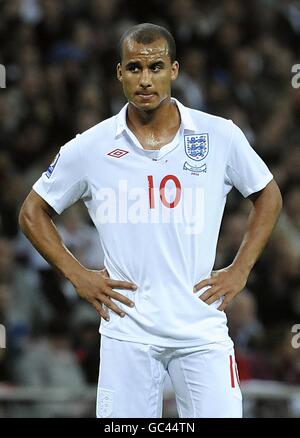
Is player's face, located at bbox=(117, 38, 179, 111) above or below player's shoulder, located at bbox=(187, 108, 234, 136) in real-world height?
above

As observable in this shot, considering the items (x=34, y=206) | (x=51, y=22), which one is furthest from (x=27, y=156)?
(x=34, y=206)

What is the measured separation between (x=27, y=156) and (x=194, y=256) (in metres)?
4.12

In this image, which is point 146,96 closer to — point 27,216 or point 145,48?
point 145,48

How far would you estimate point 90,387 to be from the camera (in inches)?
274

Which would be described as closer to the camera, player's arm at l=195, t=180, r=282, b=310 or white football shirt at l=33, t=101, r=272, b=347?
white football shirt at l=33, t=101, r=272, b=347

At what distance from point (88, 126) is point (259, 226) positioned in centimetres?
404

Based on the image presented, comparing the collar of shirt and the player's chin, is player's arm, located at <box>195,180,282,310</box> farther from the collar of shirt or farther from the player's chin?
the player's chin

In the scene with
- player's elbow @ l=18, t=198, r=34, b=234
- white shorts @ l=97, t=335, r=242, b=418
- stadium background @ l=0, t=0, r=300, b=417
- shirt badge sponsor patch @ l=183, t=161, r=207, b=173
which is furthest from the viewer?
stadium background @ l=0, t=0, r=300, b=417

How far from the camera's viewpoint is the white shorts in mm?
4059

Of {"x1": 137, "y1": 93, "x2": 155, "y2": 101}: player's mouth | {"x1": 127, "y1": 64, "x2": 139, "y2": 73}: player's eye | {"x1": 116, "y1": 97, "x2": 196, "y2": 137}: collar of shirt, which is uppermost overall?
{"x1": 127, "y1": 64, "x2": 139, "y2": 73}: player's eye

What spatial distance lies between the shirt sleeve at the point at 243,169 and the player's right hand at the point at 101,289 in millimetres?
587

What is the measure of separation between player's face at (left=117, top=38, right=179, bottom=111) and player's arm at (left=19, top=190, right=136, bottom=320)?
586 millimetres

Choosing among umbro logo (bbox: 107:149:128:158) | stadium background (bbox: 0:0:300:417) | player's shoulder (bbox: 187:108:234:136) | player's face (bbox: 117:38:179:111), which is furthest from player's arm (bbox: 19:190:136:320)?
stadium background (bbox: 0:0:300:417)

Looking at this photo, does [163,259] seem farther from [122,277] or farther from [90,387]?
[90,387]
